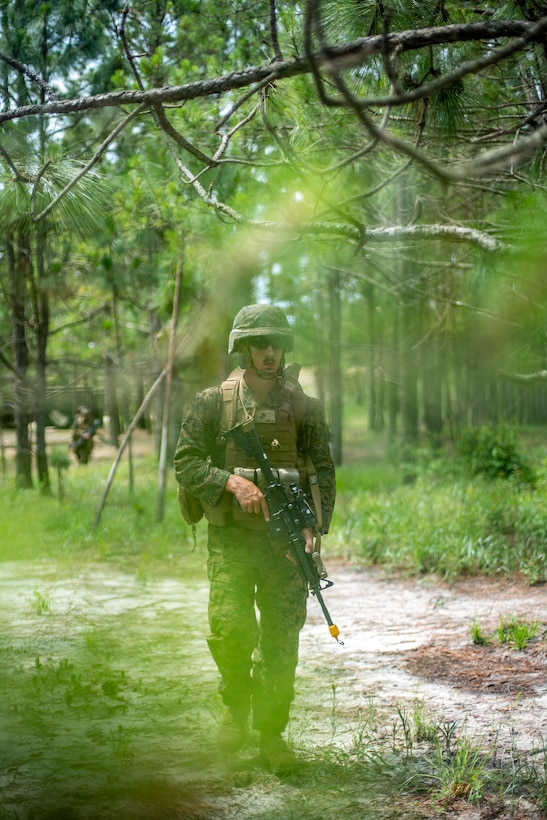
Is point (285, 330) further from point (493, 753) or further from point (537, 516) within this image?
point (537, 516)

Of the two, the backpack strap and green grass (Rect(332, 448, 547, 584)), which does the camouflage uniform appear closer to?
the backpack strap

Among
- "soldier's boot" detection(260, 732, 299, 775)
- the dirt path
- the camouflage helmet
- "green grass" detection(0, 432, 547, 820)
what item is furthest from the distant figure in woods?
"soldier's boot" detection(260, 732, 299, 775)

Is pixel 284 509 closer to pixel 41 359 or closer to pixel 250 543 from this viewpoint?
pixel 250 543

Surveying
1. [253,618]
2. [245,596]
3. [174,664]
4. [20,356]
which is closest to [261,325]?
[245,596]

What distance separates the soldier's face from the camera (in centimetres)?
341

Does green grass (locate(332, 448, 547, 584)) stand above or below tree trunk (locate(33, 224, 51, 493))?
below

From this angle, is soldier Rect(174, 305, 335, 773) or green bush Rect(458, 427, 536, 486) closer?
soldier Rect(174, 305, 335, 773)

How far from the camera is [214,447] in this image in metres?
3.59

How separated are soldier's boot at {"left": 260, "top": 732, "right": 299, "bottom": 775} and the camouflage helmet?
64.7 inches

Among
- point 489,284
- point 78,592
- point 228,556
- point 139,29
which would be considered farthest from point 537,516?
point 139,29

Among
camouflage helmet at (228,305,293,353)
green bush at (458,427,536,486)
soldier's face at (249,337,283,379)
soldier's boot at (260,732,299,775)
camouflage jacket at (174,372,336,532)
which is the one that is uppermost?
camouflage helmet at (228,305,293,353)

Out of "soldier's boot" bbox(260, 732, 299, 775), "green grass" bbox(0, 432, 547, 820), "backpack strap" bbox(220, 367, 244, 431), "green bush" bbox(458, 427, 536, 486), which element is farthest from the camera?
"green bush" bbox(458, 427, 536, 486)

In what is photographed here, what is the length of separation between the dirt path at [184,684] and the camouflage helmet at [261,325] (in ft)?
5.44

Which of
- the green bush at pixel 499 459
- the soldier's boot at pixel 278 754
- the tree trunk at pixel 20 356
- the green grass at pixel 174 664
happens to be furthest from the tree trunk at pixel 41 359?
the soldier's boot at pixel 278 754
